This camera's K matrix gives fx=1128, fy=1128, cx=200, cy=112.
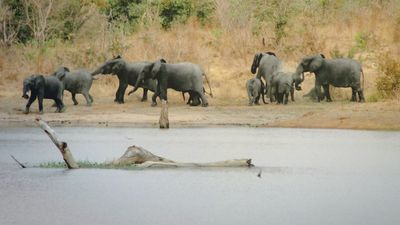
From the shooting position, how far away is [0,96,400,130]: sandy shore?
87.8ft

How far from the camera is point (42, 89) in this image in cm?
2922

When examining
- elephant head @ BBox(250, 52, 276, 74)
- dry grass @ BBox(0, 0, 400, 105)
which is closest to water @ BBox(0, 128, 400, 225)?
elephant head @ BBox(250, 52, 276, 74)

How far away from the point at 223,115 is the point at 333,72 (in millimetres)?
4853

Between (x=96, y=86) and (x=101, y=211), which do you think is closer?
(x=101, y=211)

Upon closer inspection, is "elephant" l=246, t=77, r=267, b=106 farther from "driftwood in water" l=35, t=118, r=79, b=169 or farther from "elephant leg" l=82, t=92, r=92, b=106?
"driftwood in water" l=35, t=118, r=79, b=169

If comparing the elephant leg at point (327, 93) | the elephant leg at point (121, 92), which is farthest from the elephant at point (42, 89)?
the elephant leg at point (327, 93)

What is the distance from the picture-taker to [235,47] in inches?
1435

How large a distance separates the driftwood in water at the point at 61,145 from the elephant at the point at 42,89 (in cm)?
1149

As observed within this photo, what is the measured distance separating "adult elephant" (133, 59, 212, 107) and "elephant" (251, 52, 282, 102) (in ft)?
5.47

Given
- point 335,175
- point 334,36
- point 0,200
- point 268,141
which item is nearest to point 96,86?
point 334,36

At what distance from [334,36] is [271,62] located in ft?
15.7

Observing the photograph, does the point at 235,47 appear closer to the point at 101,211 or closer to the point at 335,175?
the point at 335,175

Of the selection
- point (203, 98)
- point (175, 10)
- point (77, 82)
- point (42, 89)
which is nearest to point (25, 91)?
point (42, 89)

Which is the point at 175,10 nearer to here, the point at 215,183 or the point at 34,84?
the point at 34,84
